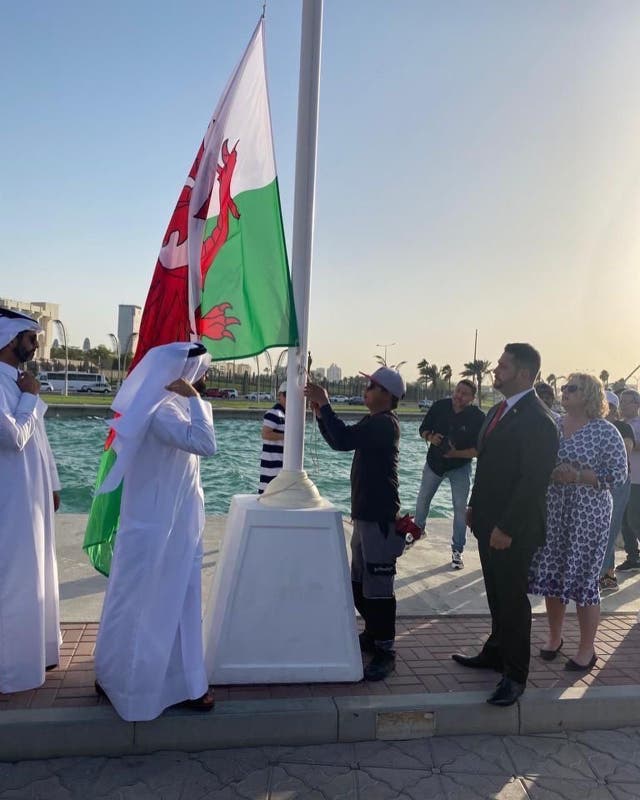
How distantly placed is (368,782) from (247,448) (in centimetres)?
2441

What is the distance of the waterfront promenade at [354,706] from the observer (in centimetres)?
326

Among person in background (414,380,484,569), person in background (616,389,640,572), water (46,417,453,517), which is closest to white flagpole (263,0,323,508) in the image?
water (46,417,453,517)

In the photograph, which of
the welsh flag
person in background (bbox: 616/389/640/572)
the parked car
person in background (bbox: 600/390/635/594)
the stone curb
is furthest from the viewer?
the parked car

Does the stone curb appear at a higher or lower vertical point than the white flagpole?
lower

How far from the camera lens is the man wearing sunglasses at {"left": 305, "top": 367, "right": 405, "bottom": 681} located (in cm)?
402

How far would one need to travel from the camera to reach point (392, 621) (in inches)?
163

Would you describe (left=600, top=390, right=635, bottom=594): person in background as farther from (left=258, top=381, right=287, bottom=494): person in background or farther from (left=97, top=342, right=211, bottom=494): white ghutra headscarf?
(left=97, top=342, right=211, bottom=494): white ghutra headscarf

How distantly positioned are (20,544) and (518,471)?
9.06ft

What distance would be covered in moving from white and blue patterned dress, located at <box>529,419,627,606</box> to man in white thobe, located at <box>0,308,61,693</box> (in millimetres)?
3016

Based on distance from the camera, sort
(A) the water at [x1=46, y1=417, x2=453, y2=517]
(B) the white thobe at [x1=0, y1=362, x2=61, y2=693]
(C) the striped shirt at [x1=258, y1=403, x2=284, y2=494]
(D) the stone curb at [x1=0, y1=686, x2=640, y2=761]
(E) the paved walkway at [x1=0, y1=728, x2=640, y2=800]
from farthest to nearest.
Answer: (A) the water at [x1=46, y1=417, x2=453, y2=517] < (C) the striped shirt at [x1=258, y1=403, x2=284, y2=494] < (B) the white thobe at [x1=0, y1=362, x2=61, y2=693] < (D) the stone curb at [x1=0, y1=686, x2=640, y2=761] < (E) the paved walkway at [x1=0, y1=728, x2=640, y2=800]

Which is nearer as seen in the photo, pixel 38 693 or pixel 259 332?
pixel 38 693

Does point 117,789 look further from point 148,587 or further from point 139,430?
point 139,430

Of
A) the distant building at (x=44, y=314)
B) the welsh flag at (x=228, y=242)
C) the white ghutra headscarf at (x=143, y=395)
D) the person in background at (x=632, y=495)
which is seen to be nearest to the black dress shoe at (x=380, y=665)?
the welsh flag at (x=228, y=242)

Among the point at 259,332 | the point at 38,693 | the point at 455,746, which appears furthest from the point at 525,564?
the point at 38,693
